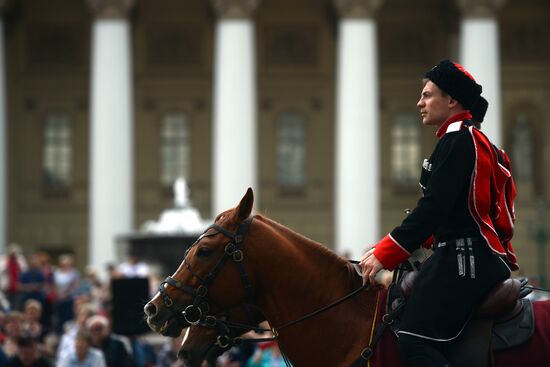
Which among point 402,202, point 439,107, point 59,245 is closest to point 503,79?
point 402,202

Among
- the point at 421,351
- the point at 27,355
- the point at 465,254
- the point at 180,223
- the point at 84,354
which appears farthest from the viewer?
the point at 180,223

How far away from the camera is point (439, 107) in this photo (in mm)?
7223

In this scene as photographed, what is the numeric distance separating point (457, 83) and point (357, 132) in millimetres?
31478

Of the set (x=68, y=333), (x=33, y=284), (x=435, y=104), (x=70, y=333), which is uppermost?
(x=435, y=104)

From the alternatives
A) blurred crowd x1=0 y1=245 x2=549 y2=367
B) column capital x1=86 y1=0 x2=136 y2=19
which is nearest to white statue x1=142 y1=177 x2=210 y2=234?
blurred crowd x1=0 y1=245 x2=549 y2=367

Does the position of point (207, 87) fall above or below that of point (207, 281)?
above

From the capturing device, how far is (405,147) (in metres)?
46.6

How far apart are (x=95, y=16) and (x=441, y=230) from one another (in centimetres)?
3317

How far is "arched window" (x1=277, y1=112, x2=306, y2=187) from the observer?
46250mm

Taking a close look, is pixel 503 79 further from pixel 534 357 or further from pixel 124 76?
pixel 534 357

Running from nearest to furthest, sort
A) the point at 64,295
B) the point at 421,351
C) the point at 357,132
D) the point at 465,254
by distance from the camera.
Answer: the point at 421,351 < the point at 465,254 < the point at 64,295 < the point at 357,132

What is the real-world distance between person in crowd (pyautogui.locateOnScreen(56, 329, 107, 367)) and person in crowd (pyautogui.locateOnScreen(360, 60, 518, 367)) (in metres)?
7.34

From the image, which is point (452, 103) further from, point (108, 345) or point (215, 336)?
point (108, 345)

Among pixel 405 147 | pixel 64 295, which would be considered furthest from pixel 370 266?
pixel 405 147
